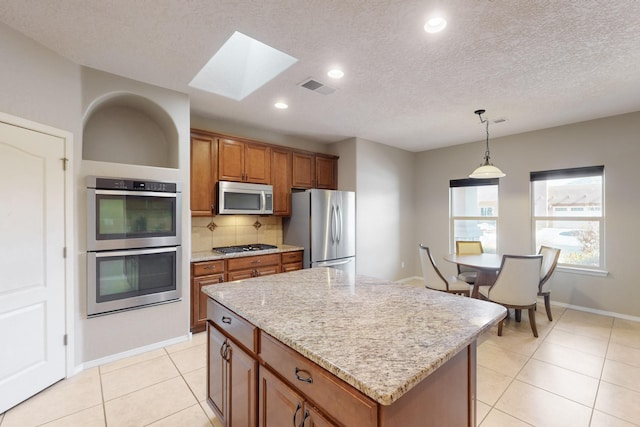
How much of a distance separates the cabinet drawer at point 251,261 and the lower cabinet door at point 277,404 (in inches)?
87.2

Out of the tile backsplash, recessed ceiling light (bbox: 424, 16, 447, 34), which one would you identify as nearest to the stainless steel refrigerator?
the tile backsplash

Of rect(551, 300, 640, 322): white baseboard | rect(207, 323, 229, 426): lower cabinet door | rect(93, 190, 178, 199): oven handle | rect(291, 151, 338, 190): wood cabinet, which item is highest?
rect(291, 151, 338, 190): wood cabinet

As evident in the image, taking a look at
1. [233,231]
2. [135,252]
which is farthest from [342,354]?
[233,231]

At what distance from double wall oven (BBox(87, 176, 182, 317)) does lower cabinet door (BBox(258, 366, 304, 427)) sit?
2.04m

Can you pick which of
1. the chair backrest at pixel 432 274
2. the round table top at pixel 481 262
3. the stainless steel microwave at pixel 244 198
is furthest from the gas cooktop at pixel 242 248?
the round table top at pixel 481 262

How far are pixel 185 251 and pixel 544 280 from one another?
168 inches

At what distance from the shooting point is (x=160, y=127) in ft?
Answer: 10.7

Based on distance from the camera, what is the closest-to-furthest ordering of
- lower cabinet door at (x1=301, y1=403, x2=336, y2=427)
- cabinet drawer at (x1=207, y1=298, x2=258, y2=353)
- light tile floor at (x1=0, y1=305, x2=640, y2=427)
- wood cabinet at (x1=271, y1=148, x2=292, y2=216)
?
1. lower cabinet door at (x1=301, y1=403, x2=336, y2=427)
2. cabinet drawer at (x1=207, y1=298, x2=258, y2=353)
3. light tile floor at (x1=0, y1=305, x2=640, y2=427)
4. wood cabinet at (x1=271, y1=148, x2=292, y2=216)

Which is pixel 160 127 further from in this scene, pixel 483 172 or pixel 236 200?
pixel 483 172

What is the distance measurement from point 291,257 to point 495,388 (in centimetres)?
260

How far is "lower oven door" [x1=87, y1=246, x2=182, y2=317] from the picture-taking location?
2.54m

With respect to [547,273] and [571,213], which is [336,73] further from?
[571,213]

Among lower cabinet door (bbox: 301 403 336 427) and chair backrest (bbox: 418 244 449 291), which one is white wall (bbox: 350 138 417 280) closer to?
chair backrest (bbox: 418 244 449 291)

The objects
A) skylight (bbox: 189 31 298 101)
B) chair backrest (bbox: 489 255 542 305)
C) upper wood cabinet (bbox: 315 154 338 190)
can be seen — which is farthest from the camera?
upper wood cabinet (bbox: 315 154 338 190)
